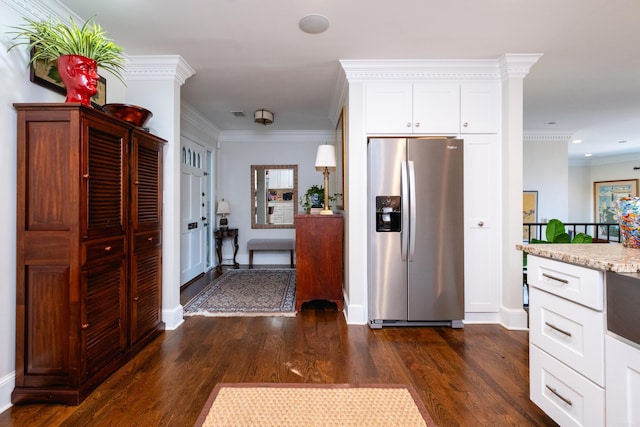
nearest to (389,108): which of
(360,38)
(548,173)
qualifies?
(360,38)

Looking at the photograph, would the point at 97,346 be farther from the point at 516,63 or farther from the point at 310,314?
the point at 516,63

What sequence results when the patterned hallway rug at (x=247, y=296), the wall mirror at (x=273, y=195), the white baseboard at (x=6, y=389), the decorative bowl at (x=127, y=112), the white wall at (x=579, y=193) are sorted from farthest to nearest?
1. the white wall at (x=579, y=193)
2. the wall mirror at (x=273, y=195)
3. the patterned hallway rug at (x=247, y=296)
4. the decorative bowl at (x=127, y=112)
5. the white baseboard at (x=6, y=389)

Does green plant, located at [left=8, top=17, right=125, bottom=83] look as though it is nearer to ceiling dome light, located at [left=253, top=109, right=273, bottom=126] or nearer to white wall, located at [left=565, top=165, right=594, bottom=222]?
ceiling dome light, located at [left=253, top=109, right=273, bottom=126]

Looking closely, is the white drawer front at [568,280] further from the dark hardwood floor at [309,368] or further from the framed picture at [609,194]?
the framed picture at [609,194]

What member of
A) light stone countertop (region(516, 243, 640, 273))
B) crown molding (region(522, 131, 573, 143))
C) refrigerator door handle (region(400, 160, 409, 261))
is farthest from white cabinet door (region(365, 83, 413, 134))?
crown molding (region(522, 131, 573, 143))

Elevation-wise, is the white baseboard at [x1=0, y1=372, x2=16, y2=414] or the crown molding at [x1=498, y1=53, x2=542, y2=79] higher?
the crown molding at [x1=498, y1=53, x2=542, y2=79]

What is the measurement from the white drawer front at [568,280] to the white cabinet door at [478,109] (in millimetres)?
1745

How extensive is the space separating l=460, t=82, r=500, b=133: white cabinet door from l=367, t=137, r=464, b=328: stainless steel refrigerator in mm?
347

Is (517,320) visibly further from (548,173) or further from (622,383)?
(548,173)

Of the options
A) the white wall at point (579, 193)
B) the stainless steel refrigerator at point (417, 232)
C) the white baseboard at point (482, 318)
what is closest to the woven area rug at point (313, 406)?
the stainless steel refrigerator at point (417, 232)

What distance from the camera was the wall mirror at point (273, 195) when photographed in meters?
5.73

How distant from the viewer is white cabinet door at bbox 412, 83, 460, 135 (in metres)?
2.91

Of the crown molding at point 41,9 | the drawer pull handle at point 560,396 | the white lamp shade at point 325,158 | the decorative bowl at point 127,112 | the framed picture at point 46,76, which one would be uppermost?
the crown molding at point 41,9

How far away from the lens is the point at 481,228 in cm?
293
